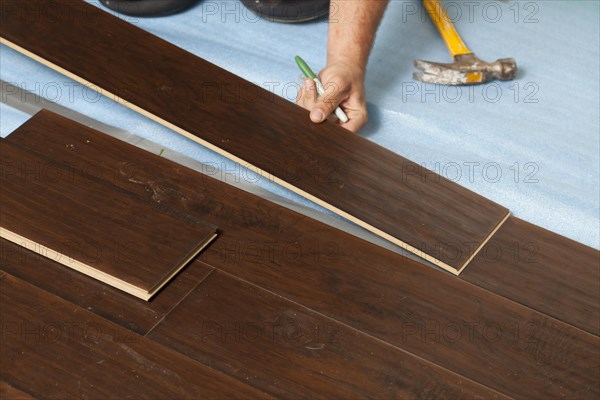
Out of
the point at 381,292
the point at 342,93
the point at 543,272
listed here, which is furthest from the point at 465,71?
the point at 381,292

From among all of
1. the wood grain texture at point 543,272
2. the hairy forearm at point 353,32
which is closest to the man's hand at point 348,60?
the hairy forearm at point 353,32

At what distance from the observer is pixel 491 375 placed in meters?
2.05

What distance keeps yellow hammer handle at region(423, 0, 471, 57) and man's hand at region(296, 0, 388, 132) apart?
0.43 meters

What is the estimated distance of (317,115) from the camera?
2709 millimetres

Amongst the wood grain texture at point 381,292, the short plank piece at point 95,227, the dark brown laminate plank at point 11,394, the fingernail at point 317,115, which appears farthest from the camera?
the fingernail at point 317,115

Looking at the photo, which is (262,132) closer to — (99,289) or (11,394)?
(99,289)

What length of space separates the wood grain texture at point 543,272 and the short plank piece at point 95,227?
795 mm

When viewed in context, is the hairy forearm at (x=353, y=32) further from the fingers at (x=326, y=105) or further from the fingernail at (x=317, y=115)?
the fingernail at (x=317, y=115)

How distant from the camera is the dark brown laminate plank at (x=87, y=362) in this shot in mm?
1904

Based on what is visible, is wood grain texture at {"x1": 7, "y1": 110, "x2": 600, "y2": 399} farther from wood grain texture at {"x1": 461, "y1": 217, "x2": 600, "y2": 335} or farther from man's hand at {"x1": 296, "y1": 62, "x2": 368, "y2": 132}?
man's hand at {"x1": 296, "y1": 62, "x2": 368, "y2": 132}

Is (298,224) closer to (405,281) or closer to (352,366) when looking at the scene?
(405,281)

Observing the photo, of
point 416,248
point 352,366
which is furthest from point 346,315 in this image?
point 416,248

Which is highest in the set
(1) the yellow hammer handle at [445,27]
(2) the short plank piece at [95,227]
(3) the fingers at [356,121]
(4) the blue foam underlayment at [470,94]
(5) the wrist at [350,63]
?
(5) the wrist at [350,63]

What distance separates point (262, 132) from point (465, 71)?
38.6 inches
